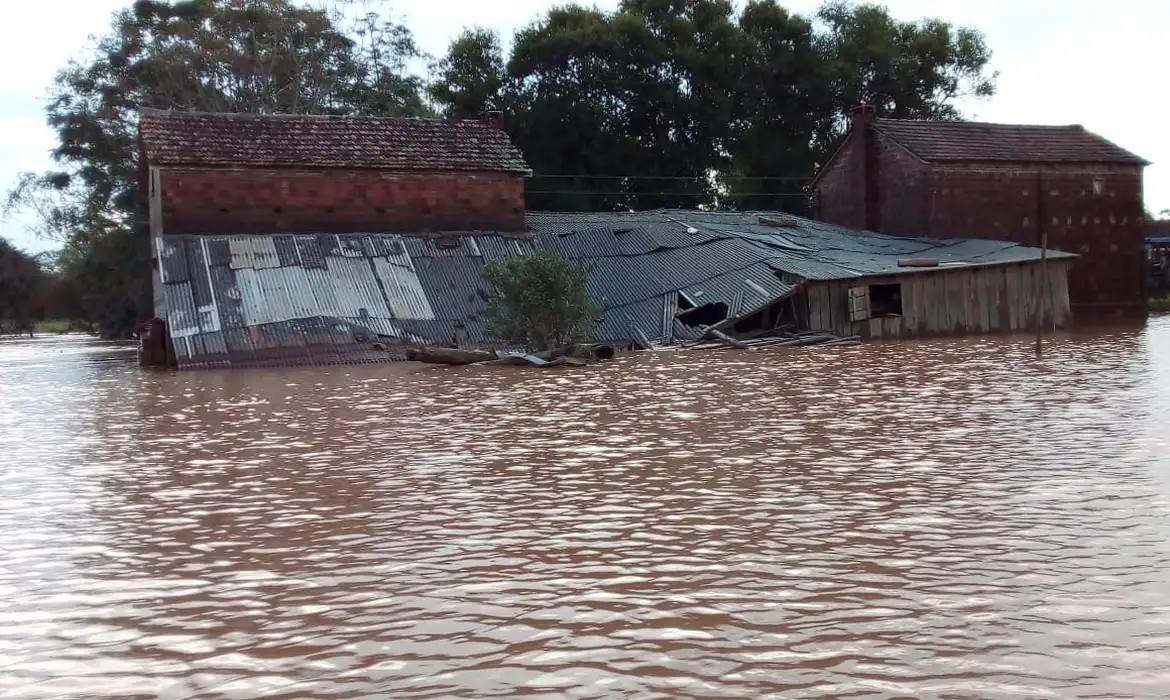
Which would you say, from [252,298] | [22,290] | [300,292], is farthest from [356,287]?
[22,290]

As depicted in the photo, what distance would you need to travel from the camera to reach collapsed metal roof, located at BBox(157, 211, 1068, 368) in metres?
24.0

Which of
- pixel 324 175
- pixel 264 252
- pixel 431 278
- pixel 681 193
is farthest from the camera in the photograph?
pixel 681 193

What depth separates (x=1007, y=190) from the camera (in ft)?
119

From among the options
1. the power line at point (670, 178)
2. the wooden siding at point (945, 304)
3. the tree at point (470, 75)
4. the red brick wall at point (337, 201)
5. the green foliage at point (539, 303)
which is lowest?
the wooden siding at point (945, 304)

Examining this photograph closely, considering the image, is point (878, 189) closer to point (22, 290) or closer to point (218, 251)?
point (218, 251)

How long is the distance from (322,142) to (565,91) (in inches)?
740

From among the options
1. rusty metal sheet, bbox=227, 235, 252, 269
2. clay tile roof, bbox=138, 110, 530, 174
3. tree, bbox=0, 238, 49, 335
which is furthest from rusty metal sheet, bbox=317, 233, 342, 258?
tree, bbox=0, 238, 49, 335

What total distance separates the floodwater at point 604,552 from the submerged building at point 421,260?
444 inches

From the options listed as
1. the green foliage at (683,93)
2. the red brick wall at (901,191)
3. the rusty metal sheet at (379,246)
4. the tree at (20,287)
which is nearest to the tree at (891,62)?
the green foliage at (683,93)

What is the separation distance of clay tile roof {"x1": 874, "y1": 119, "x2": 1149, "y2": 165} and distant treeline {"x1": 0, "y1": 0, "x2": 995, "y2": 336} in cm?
1139

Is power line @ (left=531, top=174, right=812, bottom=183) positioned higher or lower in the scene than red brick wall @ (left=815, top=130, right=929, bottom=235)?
higher

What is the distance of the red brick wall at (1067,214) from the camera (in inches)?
1391

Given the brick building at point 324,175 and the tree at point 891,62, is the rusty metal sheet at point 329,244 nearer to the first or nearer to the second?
the brick building at point 324,175

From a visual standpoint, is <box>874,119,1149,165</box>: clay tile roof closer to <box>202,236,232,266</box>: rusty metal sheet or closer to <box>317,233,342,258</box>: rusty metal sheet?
<box>317,233,342,258</box>: rusty metal sheet
